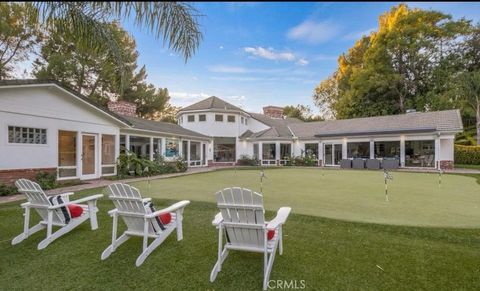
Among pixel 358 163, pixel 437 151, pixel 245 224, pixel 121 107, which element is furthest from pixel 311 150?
pixel 245 224

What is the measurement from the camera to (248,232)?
3.41m

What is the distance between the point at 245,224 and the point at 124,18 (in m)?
3.00

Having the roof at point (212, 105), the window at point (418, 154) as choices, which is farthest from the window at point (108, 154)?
the window at point (418, 154)

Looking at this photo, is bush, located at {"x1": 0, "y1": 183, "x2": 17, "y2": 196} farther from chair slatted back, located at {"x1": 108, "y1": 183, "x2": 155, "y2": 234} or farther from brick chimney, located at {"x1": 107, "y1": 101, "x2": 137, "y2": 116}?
brick chimney, located at {"x1": 107, "y1": 101, "x2": 137, "y2": 116}

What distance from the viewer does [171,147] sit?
19.1 meters

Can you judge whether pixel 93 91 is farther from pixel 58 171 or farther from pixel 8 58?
pixel 58 171

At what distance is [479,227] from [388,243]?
6.05ft

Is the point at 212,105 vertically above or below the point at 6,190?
above

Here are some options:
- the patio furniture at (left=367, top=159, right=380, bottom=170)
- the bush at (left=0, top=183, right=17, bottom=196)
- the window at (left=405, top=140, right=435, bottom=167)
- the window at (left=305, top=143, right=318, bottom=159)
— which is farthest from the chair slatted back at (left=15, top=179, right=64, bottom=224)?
the window at (left=405, top=140, right=435, bottom=167)

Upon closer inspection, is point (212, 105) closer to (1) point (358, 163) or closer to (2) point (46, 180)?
(1) point (358, 163)

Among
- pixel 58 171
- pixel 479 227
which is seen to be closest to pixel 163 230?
pixel 479 227

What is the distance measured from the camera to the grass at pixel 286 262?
321 centimetres

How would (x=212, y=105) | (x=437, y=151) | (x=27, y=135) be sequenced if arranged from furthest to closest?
1. (x=212, y=105)
2. (x=437, y=151)
3. (x=27, y=135)

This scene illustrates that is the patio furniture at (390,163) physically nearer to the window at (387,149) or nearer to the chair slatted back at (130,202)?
the window at (387,149)
